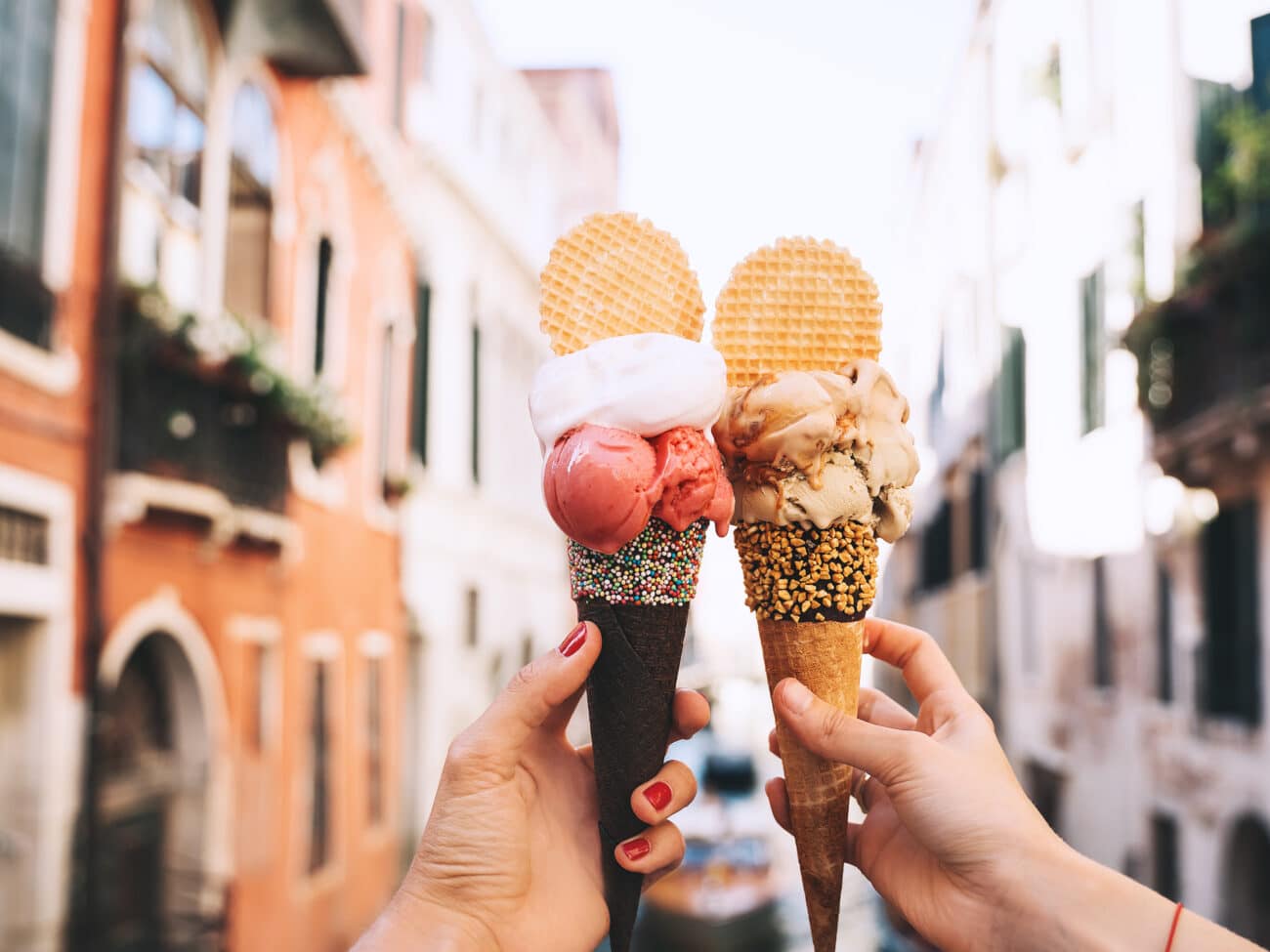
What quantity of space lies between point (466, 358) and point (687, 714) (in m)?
9.31

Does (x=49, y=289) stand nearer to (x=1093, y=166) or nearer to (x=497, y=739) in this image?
(x=497, y=739)

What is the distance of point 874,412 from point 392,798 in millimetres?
7713

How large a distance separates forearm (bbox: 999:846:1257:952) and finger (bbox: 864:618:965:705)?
386 millimetres

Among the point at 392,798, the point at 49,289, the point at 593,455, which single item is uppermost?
the point at 49,289

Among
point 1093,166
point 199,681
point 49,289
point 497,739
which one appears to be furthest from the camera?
point 1093,166

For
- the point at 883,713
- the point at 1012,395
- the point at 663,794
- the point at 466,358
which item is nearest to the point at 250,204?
the point at 466,358

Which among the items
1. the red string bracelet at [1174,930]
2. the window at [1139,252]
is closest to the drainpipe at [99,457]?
the red string bracelet at [1174,930]

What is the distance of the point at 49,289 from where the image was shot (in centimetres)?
462

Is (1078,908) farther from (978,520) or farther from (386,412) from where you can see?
(978,520)

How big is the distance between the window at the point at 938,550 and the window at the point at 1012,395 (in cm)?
422

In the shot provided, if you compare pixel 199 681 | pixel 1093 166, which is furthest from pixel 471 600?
pixel 1093 166

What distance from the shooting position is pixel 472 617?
10984mm

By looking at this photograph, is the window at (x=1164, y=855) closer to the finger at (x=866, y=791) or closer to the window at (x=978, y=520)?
the window at (x=978, y=520)

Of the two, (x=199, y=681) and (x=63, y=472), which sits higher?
(x=63, y=472)
